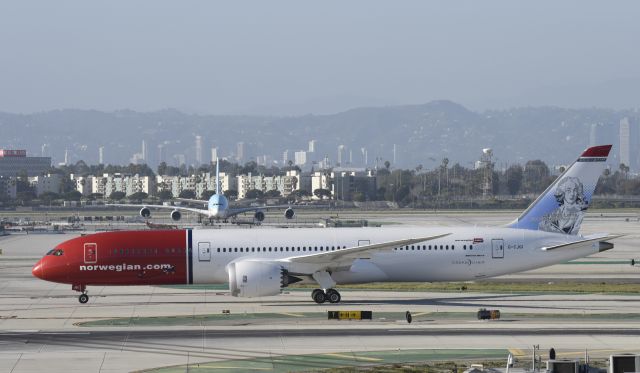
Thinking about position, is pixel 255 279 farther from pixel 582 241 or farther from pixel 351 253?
pixel 582 241

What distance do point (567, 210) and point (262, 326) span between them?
17.7 m

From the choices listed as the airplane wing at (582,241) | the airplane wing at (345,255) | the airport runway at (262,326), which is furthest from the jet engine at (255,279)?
the airplane wing at (582,241)

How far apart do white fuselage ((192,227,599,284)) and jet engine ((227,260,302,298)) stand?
5.00 ft

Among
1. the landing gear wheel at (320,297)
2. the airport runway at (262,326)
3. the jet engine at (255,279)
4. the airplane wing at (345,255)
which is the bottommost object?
the airport runway at (262,326)

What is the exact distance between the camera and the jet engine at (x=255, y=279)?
4881 centimetres

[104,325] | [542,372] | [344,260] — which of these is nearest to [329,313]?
[344,260]

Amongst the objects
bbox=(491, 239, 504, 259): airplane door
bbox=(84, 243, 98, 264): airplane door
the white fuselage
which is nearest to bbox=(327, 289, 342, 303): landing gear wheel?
the white fuselage

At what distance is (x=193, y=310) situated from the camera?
4838cm

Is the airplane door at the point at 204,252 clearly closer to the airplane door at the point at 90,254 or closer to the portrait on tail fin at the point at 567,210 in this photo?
the airplane door at the point at 90,254

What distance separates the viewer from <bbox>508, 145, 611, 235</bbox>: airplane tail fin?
2061 inches

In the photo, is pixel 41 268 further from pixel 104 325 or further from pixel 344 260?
pixel 344 260

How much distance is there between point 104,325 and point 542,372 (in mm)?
21907

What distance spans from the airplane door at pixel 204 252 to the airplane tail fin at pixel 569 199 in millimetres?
14867

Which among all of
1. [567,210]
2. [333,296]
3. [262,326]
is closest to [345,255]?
[333,296]
